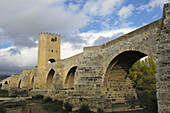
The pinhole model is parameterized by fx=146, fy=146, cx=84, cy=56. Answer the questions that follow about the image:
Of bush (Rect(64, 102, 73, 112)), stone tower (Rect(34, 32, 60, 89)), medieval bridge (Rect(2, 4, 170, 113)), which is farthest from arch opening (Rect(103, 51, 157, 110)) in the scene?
stone tower (Rect(34, 32, 60, 89))

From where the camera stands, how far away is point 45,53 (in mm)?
28734

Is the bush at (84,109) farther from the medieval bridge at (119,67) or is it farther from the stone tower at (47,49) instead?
the stone tower at (47,49)

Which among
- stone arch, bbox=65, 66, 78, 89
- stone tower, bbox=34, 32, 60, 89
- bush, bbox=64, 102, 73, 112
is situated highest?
stone tower, bbox=34, 32, 60, 89

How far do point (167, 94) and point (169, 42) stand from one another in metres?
2.27

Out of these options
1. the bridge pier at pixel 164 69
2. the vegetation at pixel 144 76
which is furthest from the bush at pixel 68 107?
the vegetation at pixel 144 76

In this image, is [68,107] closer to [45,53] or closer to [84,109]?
[84,109]

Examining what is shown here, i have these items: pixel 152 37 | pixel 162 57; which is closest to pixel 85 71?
pixel 152 37

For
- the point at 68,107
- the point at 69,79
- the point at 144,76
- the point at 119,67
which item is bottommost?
the point at 68,107

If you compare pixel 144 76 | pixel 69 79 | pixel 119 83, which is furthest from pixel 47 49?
pixel 119 83

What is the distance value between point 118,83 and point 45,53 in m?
19.2

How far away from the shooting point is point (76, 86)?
13.6m

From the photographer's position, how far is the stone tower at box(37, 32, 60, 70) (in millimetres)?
28422

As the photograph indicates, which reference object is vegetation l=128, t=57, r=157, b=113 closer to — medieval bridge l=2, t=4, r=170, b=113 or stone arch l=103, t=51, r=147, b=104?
stone arch l=103, t=51, r=147, b=104

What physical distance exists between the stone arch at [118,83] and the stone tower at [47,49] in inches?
718
